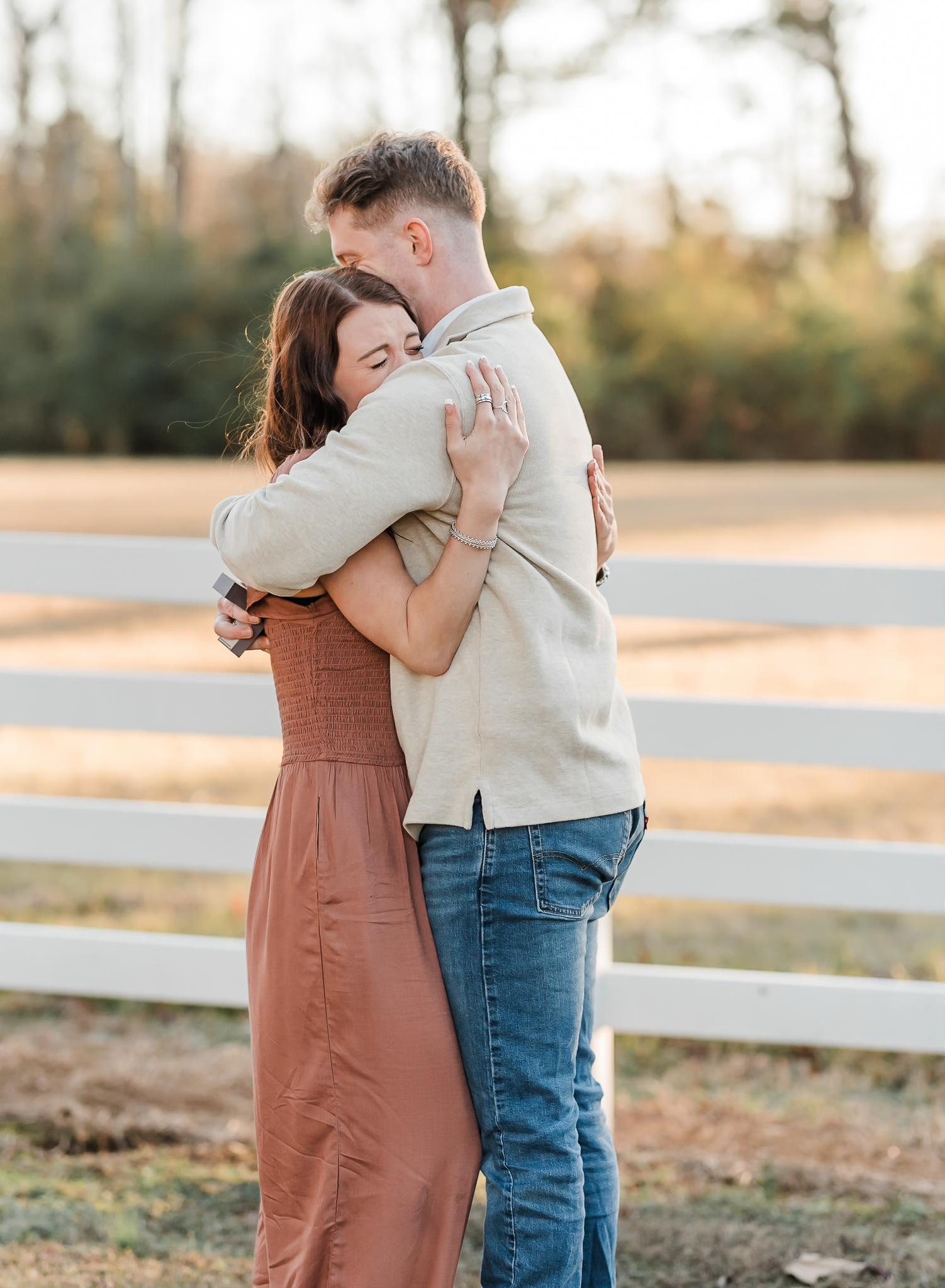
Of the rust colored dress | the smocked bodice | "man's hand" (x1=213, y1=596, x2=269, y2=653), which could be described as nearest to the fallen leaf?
the rust colored dress

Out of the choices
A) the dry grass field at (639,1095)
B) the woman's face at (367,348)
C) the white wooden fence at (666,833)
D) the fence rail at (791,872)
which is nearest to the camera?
the woman's face at (367,348)

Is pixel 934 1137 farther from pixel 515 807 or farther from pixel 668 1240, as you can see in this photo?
pixel 515 807

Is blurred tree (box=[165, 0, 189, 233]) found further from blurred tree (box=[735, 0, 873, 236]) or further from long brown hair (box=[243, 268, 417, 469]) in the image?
long brown hair (box=[243, 268, 417, 469])

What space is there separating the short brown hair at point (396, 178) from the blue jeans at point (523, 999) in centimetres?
90

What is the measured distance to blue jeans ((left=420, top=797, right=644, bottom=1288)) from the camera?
1873 millimetres

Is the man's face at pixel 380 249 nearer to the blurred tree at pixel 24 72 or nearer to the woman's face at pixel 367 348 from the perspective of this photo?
the woman's face at pixel 367 348

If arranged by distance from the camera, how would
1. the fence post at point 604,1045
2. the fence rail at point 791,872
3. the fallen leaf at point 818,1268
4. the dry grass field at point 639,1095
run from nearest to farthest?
the fallen leaf at point 818,1268 < the dry grass field at point 639,1095 < the fence post at point 604,1045 < the fence rail at point 791,872

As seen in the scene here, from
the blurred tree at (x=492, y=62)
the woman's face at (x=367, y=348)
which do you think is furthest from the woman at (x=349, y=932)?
the blurred tree at (x=492, y=62)

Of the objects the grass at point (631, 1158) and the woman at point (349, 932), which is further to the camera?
the grass at point (631, 1158)

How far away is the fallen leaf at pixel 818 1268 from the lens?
99.0 inches

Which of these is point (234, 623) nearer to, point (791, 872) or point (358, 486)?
point (358, 486)

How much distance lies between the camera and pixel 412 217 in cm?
199

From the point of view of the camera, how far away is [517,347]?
1.97 meters

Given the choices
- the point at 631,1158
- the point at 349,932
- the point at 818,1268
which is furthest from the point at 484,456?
the point at 631,1158
